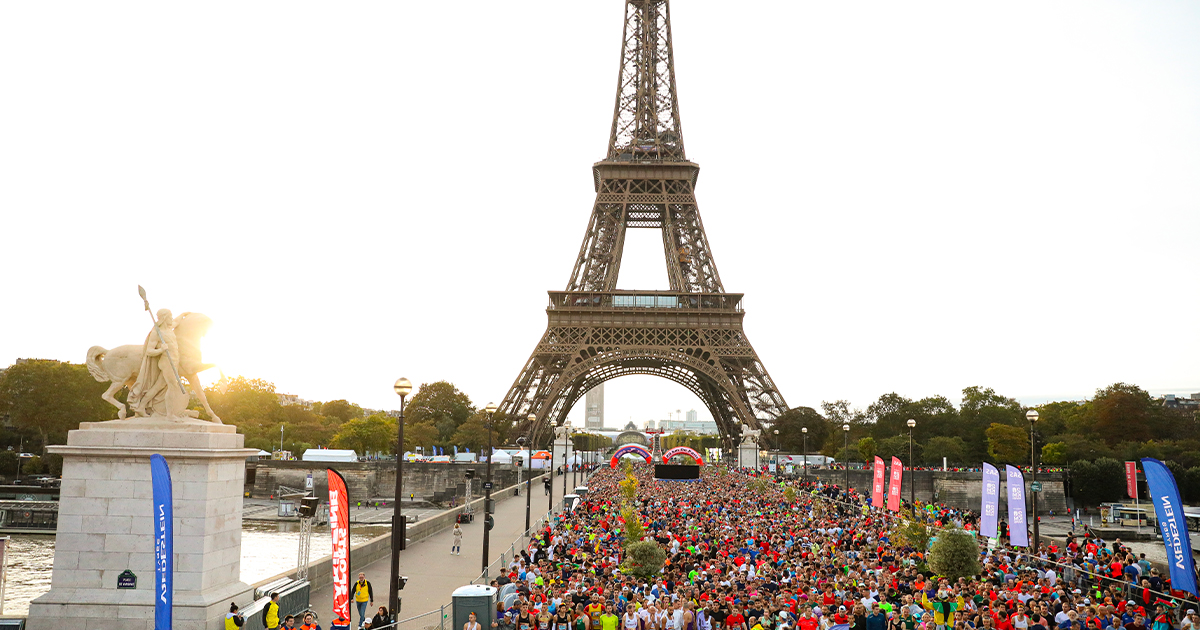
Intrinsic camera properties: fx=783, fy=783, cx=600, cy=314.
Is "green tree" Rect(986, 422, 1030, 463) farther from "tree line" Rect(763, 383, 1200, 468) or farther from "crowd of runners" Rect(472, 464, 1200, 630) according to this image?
"crowd of runners" Rect(472, 464, 1200, 630)

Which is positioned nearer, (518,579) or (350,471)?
(518,579)

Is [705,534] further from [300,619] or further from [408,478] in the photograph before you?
[408,478]

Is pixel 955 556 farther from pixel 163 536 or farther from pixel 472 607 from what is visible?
pixel 163 536

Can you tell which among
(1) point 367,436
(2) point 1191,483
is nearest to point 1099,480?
(2) point 1191,483

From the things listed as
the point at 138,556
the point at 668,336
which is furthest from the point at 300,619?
the point at 668,336

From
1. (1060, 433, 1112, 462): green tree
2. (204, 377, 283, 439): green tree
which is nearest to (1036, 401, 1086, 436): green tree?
(1060, 433, 1112, 462): green tree

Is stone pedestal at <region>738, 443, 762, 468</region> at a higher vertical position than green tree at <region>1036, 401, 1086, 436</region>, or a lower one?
lower

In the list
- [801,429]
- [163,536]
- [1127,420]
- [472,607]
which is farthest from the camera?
[1127,420]
